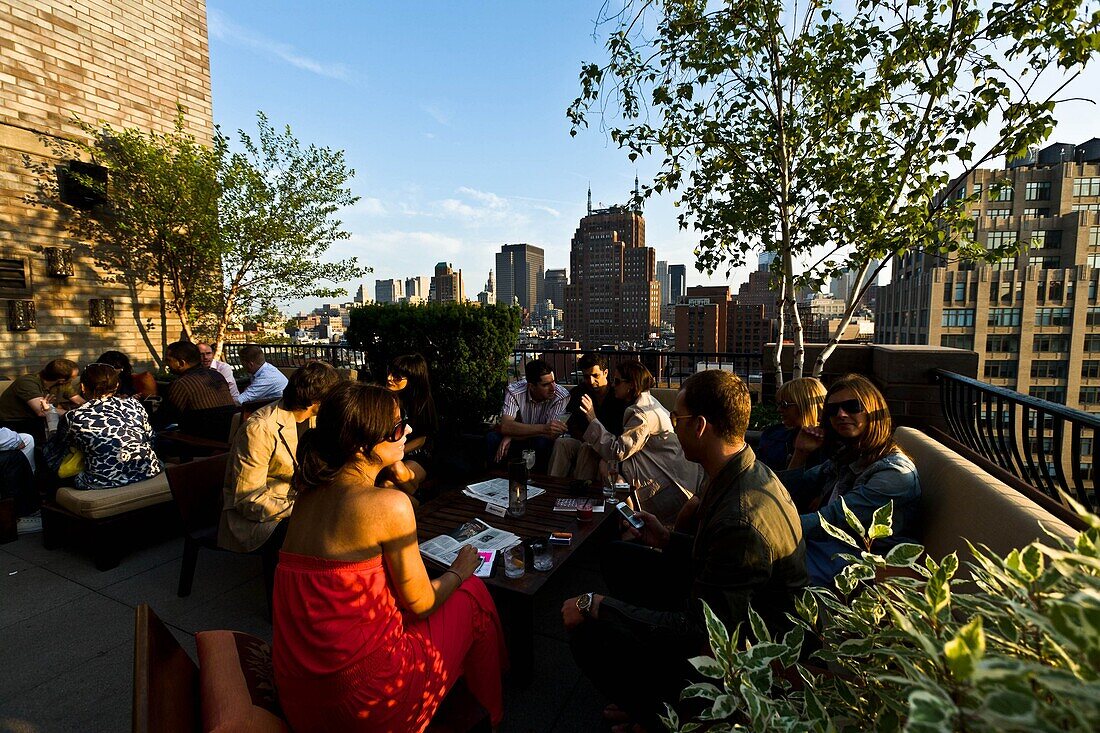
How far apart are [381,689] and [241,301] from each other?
33.4 feet

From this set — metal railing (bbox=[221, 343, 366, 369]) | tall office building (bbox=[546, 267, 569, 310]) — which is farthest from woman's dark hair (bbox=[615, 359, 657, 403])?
tall office building (bbox=[546, 267, 569, 310])

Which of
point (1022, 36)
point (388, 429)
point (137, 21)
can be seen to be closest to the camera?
point (388, 429)

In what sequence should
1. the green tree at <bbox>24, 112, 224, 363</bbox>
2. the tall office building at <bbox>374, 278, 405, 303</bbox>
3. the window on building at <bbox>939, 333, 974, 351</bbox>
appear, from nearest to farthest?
the green tree at <bbox>24, 112, 224, 363</bbox> < the window on building at <bbox>939, 333, 974, 351</bbox> < the tall office building at <bbox>374, 278, 405, 303</bbox>

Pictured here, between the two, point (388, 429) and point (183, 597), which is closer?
point (388, 429)

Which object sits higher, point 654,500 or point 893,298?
point 893,298

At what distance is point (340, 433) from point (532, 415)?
3.09 metres

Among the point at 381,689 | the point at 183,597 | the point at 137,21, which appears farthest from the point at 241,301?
the point at 381,689

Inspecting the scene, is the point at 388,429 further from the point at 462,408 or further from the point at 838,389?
the point at 462,408

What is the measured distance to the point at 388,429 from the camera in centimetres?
181

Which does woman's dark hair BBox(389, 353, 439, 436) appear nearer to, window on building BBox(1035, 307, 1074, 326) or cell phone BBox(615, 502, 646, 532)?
cell phone BBox(615, 502, 646, 532)

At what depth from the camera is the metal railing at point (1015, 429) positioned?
2146mm

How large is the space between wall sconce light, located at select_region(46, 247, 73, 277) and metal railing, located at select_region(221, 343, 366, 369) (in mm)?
2768

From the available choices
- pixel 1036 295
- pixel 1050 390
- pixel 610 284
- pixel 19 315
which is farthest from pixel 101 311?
pixel 1050 390

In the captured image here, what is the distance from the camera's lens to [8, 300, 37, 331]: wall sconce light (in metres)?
7.58
